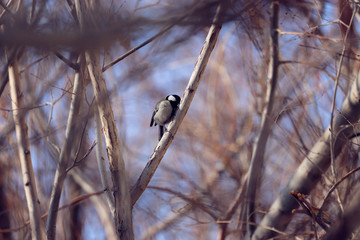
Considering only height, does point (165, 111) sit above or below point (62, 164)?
above

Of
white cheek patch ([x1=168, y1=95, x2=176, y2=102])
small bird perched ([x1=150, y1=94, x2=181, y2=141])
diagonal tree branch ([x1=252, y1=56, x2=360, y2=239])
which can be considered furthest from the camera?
white cheek patch ([x1=168, y1=95, x2=176, y2=102])

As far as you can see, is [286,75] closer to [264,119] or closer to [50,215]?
[264,119]

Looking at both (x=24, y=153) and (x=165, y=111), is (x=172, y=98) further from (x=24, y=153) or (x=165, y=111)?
(x=24, y=153)

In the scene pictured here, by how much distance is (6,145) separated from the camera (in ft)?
10.6

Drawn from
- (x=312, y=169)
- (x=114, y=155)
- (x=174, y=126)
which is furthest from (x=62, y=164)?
(x=312, y=169)

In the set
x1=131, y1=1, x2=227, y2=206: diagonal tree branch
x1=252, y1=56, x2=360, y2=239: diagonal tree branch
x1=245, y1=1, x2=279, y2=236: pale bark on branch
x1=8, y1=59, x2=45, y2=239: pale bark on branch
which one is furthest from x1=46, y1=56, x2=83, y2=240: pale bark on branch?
x1=252, y1=56, x2=360, y2=239: diagonal tree branch

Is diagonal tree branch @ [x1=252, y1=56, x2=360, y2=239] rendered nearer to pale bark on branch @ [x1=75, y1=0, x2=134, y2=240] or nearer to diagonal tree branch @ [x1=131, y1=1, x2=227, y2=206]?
diagonal tree branch @ [x1=131, y1=1, x2=227, y2=206]

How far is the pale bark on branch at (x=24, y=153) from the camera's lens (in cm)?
272

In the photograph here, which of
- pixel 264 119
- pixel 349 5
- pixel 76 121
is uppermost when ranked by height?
pixel 349 5

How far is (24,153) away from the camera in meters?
2.85

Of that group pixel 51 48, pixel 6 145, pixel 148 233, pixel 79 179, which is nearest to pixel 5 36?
pixel 51 48

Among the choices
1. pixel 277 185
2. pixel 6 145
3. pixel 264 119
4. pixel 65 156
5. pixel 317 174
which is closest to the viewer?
pixel 65 156

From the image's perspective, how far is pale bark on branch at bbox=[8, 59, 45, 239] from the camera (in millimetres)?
2725

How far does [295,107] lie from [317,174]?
2.03 ft
